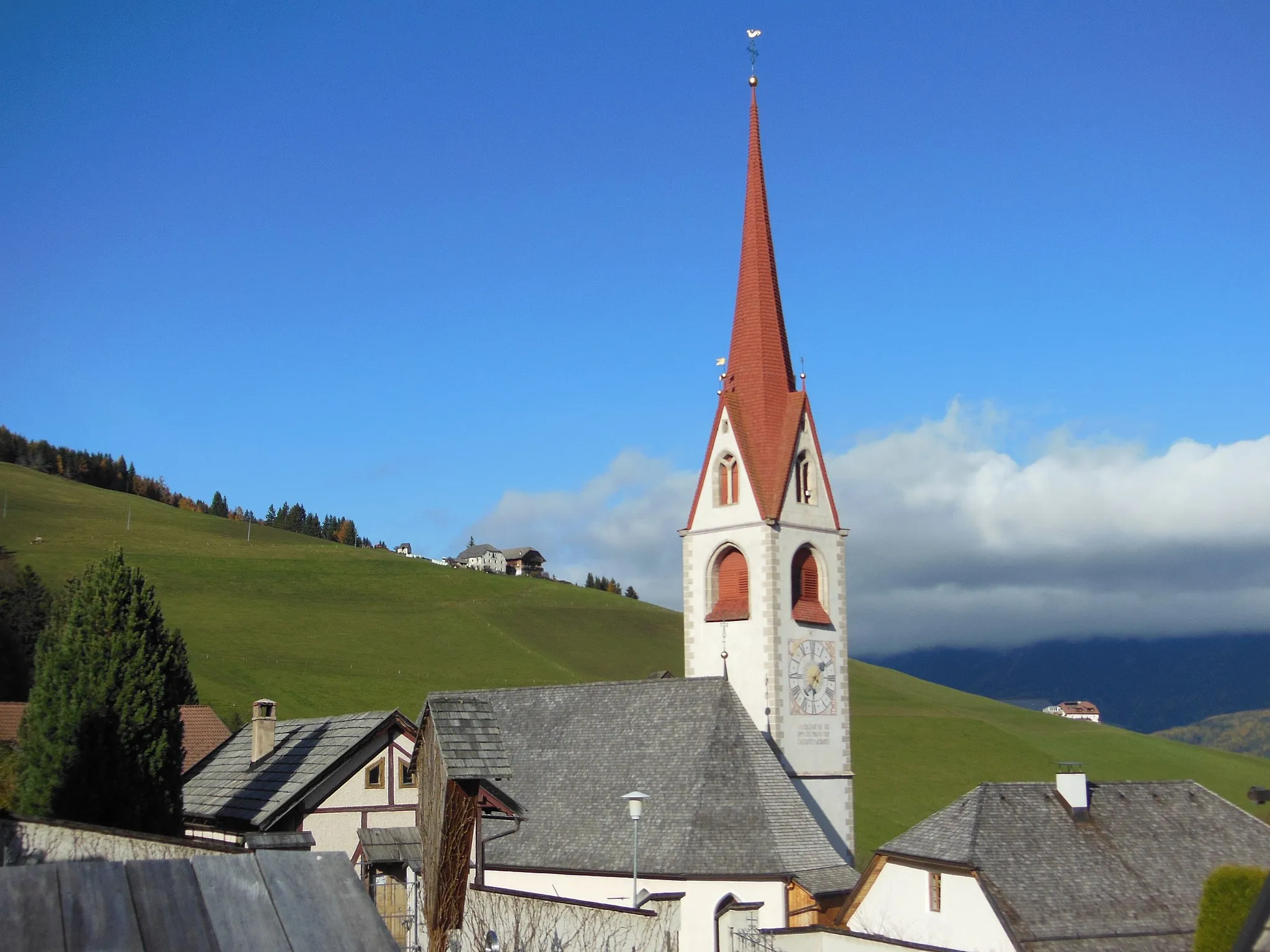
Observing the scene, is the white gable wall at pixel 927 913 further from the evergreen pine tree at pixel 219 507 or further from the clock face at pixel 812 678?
the evergreen pine tree at pixel 219 507

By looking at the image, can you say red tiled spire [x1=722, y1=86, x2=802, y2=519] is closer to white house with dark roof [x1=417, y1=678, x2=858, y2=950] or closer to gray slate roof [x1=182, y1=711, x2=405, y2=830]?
white house with dark roof [x1=417, y1=678, x2=858, y2=950]

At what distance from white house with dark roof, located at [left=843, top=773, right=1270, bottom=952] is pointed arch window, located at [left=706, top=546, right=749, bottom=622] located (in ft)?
30.3

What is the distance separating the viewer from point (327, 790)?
91.6 ft

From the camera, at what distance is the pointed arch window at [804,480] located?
35.1 metres

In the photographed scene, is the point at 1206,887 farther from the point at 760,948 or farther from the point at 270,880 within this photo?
the point at 270,880

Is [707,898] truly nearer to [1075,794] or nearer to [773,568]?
[1075,794]

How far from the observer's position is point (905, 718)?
98.5 meters

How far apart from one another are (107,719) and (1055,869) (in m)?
17.3

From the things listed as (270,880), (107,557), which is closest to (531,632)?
(107,557)

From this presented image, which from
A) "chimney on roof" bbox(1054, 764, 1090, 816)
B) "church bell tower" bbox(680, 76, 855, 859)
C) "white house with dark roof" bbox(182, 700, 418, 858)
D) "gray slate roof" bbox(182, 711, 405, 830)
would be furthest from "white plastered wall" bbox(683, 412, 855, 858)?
"gray slate roof" bbox(182, 711, 405, 830)

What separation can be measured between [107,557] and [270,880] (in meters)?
24.0

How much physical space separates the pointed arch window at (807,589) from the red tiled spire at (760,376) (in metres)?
1.51

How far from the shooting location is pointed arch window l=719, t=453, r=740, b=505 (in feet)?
115

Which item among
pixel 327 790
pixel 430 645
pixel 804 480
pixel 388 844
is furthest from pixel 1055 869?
pixel 430 645
